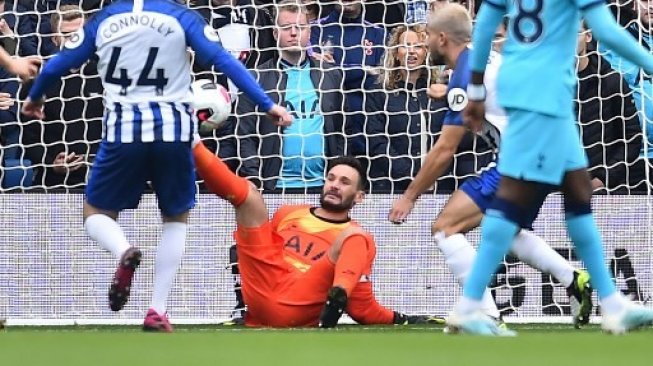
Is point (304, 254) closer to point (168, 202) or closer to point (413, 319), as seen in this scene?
point (413, 319)

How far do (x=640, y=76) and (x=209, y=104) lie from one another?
10.6ft

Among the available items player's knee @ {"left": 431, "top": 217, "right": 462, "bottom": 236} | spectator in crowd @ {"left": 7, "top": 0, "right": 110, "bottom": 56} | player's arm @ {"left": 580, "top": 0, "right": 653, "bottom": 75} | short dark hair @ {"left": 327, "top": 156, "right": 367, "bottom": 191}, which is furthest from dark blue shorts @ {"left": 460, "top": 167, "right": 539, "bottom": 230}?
spectator in crowd @ {"left": 7, "top": 0, "right": 110, "bottom": 56}

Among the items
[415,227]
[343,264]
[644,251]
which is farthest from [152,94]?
[644,251]

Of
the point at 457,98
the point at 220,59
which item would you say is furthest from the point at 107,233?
the point at 457,98

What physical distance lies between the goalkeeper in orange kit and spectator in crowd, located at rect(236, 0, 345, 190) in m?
1.09

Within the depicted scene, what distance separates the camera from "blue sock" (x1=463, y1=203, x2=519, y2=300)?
7.44 m

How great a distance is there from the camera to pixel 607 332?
782 cm

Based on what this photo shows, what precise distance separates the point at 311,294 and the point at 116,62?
2.01m

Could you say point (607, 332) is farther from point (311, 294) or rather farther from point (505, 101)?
point (311, 294)

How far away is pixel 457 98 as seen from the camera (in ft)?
Answer: 28.9

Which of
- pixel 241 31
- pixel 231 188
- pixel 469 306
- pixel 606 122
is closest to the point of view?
pixel 469 306

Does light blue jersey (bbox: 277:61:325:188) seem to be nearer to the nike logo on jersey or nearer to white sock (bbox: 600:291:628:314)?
the nike logo on jersey

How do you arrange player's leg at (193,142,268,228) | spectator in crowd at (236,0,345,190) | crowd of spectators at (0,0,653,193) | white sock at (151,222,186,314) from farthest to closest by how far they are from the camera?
spectator in crowd at (236,0,345,190) → crowd of spectators at (0,0,653,193) → player's leg at (193,142,268,228) → white sock at (151,222,186,314)

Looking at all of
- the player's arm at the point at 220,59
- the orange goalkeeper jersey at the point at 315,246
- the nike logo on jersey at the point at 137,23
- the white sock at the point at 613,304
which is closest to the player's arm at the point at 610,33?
the white sock at the point at 613,304
